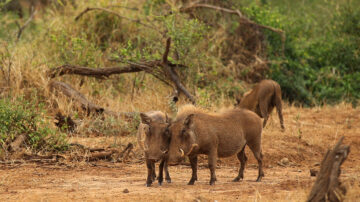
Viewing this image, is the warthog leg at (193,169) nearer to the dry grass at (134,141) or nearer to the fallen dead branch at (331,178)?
the dry grass at (134,141)

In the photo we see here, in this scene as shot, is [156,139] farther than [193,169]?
No

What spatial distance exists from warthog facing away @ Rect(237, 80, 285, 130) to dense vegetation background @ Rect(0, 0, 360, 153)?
790 millimetres

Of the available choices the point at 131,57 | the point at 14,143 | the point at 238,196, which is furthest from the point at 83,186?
the point at 131,57

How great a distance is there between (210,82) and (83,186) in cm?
655

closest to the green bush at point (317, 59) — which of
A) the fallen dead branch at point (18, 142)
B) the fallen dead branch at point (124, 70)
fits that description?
the fallen dead branch at point (124, 70)

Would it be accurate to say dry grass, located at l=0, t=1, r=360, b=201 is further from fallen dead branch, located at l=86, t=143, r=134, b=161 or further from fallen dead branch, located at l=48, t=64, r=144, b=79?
fallen dead branch, located at l=48, t=64, r=144, b=79

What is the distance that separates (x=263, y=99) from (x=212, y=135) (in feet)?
14.8

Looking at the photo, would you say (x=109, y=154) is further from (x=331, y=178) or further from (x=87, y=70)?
(x=331, y=178)

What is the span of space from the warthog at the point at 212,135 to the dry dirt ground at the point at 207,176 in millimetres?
342

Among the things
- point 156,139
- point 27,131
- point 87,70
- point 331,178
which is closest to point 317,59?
point 87,70

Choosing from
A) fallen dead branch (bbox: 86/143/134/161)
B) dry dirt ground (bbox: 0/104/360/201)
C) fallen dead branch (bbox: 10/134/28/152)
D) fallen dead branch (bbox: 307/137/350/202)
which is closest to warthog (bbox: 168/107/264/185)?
dry dirt ground (bbox: 0/104/360/201)

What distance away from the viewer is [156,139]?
6.14 metres

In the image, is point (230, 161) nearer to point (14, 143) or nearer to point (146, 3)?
point (14, 143)

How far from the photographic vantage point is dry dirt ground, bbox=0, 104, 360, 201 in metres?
5.72
